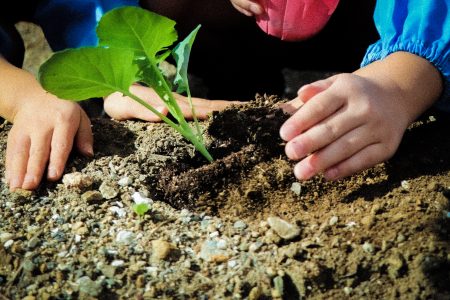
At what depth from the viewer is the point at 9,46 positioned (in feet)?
6.73

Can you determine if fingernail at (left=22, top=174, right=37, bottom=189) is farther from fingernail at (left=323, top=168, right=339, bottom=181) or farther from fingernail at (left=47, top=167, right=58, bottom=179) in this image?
fingernail at (left=323, top=168, right=339, bottom=181)

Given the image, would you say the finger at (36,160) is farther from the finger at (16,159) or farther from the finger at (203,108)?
the finger at (203,108)

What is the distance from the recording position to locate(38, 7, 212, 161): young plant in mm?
1179

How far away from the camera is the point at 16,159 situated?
4.57 ft

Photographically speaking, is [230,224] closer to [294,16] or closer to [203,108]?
[203,108]

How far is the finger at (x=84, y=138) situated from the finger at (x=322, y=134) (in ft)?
1.83

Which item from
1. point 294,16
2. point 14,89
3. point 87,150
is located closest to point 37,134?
point 87,150

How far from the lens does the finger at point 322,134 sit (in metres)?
1.18

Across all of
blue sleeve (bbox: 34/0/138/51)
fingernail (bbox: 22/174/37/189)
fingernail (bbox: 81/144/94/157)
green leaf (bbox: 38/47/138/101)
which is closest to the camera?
green leaf (bbox: 38/47/138/101)

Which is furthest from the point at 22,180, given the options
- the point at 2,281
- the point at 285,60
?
the point at 285,60

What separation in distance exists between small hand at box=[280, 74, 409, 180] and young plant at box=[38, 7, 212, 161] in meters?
0.34

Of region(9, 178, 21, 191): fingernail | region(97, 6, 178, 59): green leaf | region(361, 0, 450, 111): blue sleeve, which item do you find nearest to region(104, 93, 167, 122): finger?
region(97, 6, 178, 59): green leaf

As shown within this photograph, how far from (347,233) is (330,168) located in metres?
0.19

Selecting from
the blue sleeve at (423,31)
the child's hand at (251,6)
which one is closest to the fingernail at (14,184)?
the child's hand at (251,6)
